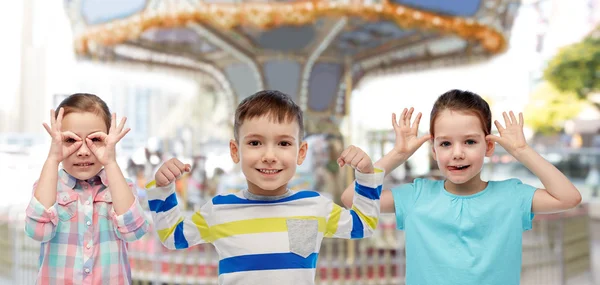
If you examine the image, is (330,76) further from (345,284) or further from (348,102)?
(345,284)

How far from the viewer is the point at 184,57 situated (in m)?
4.94

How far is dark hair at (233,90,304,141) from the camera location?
1159 mm

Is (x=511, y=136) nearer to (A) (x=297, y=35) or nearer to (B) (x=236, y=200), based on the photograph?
(B) (x=236, y=200)

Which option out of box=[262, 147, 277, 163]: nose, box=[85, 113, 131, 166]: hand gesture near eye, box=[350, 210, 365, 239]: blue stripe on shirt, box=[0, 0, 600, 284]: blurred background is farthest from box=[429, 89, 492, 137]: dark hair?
box=[0, 0, 600, 284]: blurred background

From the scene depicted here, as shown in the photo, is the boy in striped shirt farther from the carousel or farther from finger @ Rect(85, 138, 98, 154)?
the carousel

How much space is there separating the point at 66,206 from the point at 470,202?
884 mm

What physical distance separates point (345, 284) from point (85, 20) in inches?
109

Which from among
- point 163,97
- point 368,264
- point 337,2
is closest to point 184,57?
point 337,2

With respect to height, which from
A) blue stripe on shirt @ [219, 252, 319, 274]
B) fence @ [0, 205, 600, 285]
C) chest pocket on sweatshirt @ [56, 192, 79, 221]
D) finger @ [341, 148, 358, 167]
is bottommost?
fence @ [0, 205, 600, 285]

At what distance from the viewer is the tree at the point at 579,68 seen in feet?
52.4

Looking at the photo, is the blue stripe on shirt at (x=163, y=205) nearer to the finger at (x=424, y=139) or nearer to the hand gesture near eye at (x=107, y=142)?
the hand gesture near eye at (x=107, y=142)

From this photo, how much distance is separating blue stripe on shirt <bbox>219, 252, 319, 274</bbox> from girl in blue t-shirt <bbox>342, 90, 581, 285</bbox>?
199 millimetres

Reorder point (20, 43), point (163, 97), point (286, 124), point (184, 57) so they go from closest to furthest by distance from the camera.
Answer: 1. point (286, 124)
2. point (184, 57)
3. point (163, 97)
4. point (20, 43)

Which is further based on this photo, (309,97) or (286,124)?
(309,97)
